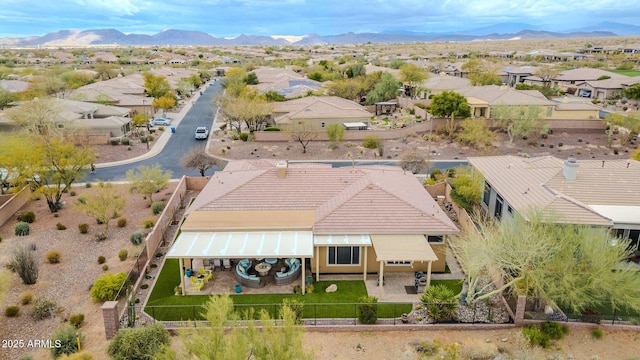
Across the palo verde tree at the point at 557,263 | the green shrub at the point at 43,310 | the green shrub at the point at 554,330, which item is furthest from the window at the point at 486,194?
the green shrub at the point at 43,310

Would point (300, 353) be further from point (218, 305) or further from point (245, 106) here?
point (245, 106)

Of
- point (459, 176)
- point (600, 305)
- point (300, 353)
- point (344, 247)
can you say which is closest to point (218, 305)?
point (300, 353)

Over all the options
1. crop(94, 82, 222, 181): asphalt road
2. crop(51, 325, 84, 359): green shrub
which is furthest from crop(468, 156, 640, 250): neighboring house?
crop(94, 82, 222, 181): asphalt road

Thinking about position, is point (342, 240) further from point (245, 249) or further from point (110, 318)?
point (110, 318)

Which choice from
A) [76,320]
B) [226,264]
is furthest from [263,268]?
[76,320]

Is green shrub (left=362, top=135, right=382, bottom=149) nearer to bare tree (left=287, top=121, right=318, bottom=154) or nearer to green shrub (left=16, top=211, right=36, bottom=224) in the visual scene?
bare tree (left=287, top=121, right=318, bottom=154)

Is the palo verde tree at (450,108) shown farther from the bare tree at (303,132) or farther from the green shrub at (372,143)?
the bare tree at (303,132)
